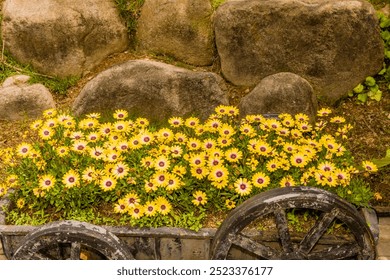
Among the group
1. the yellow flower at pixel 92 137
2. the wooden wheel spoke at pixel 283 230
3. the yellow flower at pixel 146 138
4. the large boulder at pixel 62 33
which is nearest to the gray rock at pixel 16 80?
the large boulder at pixel 62 33

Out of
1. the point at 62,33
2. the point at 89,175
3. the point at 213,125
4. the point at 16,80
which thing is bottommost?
the point at 89,175

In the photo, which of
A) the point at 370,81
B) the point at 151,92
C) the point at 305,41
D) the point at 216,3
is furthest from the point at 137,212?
the point at 370,81

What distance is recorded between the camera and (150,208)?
270 cm

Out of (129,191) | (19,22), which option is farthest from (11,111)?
(129,191)

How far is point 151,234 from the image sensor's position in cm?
262

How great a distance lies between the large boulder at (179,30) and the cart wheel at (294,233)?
7.64ft

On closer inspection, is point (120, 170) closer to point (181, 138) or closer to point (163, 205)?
point (163, 205)

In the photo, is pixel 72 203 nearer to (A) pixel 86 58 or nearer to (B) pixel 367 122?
(A) pixel 86 58

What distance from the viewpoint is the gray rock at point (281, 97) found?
3912mm

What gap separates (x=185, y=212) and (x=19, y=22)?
2.80m

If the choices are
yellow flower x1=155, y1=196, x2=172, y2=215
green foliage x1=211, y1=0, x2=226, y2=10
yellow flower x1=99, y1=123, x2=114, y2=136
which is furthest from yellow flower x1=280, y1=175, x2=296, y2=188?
green foliage x1=211, y1=0, x2=226, y2=10

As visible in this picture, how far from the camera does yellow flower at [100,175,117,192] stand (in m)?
2.79

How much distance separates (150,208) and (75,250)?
490 mm

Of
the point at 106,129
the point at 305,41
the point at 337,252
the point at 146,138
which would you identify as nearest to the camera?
the point at 337,252
